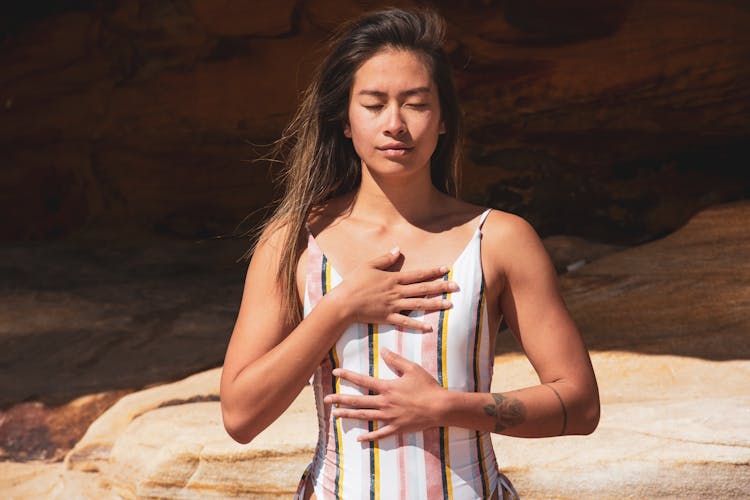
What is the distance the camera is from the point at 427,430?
192 cm

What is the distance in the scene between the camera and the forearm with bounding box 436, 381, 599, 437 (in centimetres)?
187

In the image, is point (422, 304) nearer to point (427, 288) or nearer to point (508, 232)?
point (427, 288)

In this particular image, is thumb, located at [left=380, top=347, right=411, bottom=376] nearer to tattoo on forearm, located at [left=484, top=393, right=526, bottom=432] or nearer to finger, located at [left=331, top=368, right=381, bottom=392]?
finger, located at [left=331, top=368, right=381, bottom=392]

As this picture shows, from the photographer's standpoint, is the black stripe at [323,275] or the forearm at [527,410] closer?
the forearm at [527,410]

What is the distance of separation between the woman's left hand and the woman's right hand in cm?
7

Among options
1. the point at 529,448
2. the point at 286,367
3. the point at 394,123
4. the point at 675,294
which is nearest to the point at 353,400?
the point at 286,367

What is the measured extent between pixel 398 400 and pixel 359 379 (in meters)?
0.09

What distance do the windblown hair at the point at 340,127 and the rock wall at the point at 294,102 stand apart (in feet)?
9.96

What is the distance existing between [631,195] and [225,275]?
2.56 metres

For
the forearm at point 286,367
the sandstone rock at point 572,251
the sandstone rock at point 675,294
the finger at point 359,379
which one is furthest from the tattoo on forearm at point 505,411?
the sandstone rock at point 572,251

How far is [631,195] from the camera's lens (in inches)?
244

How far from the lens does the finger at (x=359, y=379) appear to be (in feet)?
6.18

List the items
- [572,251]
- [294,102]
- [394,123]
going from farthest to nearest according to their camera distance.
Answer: [294,102]
[572,251]
[394,123]

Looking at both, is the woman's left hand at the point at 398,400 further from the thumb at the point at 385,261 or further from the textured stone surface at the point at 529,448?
the textured stone surface at the point at 529,448
